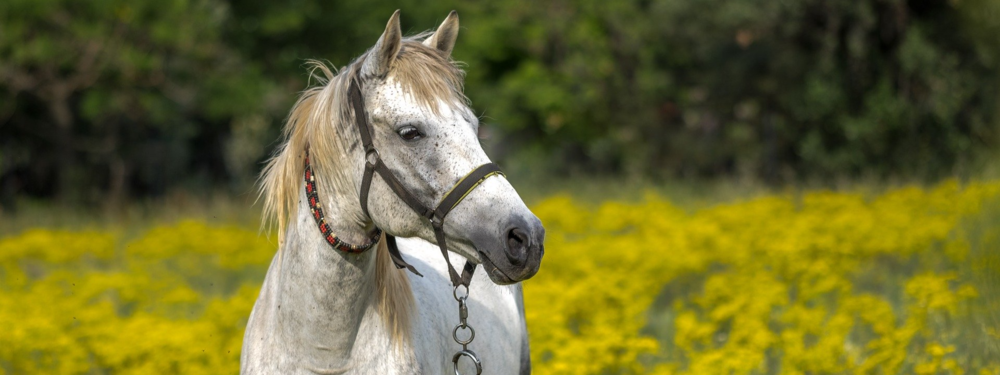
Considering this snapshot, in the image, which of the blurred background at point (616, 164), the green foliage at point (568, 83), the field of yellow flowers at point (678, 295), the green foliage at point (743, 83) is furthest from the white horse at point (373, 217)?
the green foliage at point (743, 83)

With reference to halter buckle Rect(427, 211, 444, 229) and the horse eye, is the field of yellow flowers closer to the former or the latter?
halter buckle Rect(427, 211, 444, 229)

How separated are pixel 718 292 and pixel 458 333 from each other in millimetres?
2982

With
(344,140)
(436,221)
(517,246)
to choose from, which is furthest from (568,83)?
(517,246)

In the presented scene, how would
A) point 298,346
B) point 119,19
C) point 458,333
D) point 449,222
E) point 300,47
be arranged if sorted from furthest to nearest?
point 300,47
point 119,19
point 458,333
point 298,346
point 449,222

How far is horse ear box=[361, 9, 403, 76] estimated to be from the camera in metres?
2.43

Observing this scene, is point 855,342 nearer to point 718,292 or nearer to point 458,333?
point 718,292

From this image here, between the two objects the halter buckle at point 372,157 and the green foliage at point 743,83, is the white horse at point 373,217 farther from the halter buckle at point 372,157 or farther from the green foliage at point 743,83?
the green foliage at point 743,83

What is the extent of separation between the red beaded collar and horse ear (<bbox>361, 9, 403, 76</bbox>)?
349mm

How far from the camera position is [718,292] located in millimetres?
5785

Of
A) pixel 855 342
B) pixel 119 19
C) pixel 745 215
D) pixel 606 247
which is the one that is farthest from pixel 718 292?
pixel 119 19

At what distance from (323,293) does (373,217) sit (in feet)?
0.90

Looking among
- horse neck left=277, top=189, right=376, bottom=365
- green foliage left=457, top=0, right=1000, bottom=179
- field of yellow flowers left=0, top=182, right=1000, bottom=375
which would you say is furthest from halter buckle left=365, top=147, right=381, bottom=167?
green foliage left=457, top=0, right=1000, bottom=179

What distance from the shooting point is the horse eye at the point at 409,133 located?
2.47 meters

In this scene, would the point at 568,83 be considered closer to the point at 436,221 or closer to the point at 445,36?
the point at 445,36
